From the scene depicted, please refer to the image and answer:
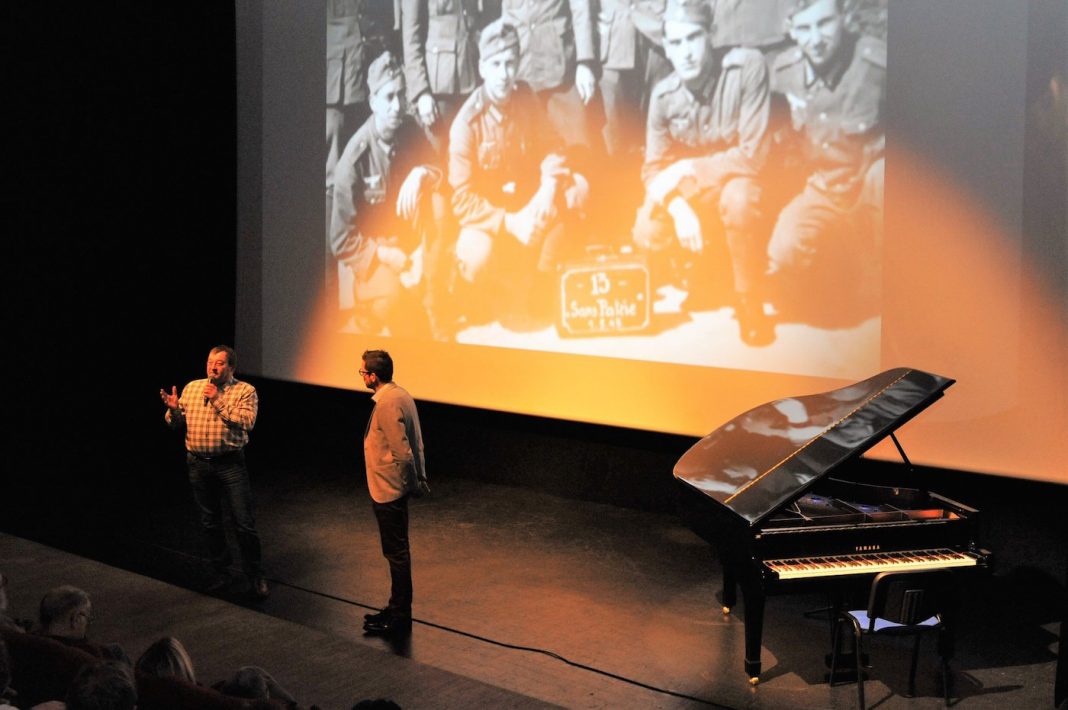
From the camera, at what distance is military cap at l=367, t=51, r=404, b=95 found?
8492 millimetres

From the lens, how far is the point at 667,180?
7148 mm

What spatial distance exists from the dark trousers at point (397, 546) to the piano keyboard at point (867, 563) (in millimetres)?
Answer: 1694

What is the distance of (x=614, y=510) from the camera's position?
7777mm

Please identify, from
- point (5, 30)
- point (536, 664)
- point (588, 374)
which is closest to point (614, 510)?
point (588, 374)

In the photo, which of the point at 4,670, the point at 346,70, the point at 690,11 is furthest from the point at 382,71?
the point at 4,670

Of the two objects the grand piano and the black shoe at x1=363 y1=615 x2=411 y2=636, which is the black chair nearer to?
the grand piano

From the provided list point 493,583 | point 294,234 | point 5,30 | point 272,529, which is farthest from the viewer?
point 294,234

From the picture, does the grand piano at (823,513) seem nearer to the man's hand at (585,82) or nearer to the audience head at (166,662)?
the audience head at (166,662)

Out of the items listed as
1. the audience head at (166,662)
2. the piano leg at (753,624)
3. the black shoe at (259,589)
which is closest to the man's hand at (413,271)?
the black shoe at (259,589)

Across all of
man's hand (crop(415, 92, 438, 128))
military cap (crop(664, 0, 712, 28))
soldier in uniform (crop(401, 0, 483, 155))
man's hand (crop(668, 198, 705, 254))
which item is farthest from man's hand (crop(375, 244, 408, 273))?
military cap (crop(664, 0, 712, 28))

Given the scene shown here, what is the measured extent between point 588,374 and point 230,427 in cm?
260

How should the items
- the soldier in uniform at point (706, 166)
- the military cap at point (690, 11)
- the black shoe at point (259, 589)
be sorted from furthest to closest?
the military cap at point (690, 11), the soldier in uniform at point (706, 166), the black shoe at point (259, 589)

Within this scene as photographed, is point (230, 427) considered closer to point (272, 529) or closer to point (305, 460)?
point (272, 529)

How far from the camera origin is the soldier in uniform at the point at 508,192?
768 cm
